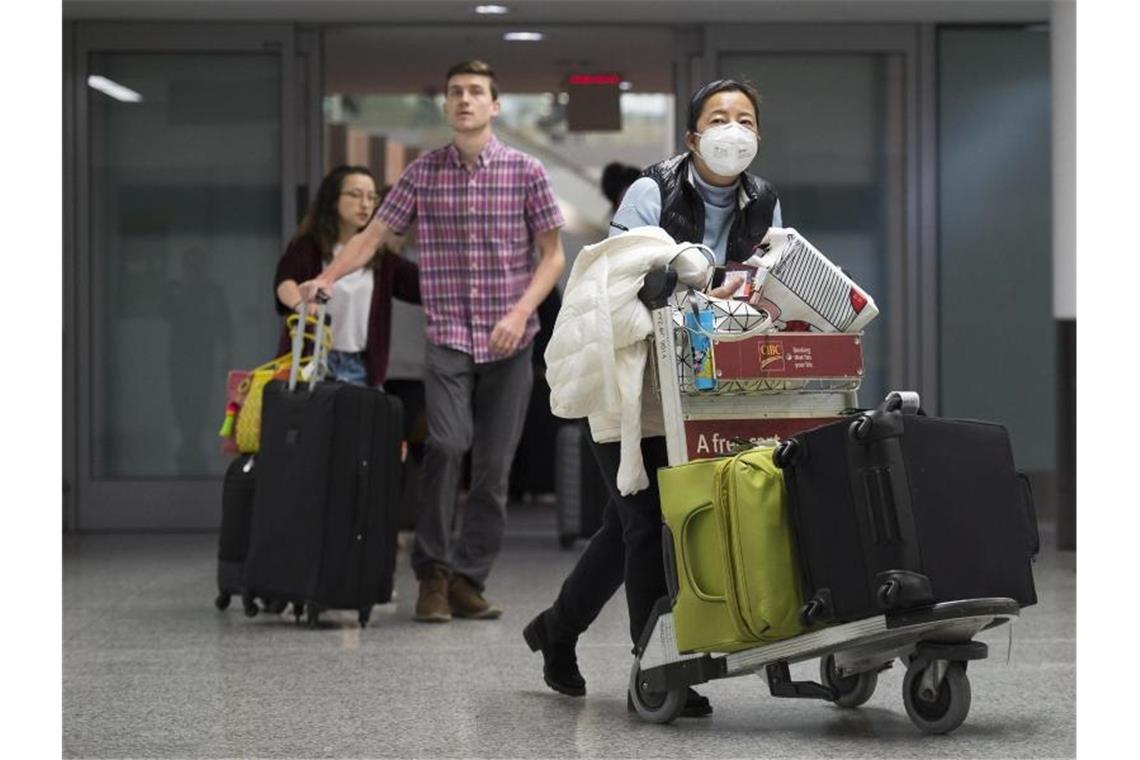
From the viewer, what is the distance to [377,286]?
7.48 m

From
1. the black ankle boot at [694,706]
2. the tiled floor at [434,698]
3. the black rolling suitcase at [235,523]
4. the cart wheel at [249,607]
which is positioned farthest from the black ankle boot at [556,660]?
the black rolling suitcase at [235,523]

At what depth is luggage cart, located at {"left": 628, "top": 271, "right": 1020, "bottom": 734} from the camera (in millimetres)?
4410

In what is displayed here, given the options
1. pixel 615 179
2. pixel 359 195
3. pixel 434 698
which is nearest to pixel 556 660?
pixel 434 698

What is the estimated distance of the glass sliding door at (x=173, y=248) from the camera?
436 inches

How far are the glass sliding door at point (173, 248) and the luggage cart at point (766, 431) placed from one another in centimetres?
679

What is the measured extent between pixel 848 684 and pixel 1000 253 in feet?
21.9

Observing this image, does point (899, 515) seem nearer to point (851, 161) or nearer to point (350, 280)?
point (350, 280)

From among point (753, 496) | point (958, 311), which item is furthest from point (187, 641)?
point (958, 311)

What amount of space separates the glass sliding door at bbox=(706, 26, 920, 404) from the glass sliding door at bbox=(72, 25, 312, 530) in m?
2.63

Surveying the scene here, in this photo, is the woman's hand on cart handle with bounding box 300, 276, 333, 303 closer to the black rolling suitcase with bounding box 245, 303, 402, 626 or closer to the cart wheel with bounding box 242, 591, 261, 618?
the black rolling suitcase with bounding box 245, 303, 402, 626

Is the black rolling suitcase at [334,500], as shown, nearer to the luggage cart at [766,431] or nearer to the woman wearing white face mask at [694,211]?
the woman wearing white face mask at [694,211]

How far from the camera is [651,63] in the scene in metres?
13.5
